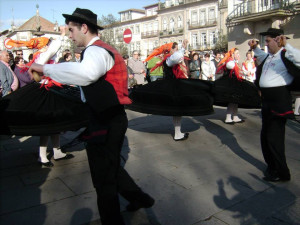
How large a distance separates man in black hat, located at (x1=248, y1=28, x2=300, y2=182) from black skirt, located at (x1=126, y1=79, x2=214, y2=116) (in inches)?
69.7

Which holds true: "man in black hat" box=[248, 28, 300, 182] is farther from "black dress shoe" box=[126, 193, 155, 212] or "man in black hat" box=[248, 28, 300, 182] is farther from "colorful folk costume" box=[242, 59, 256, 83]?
"colorful folk costume" box=[242, 59, 256, 83]

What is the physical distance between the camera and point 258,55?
4832mm

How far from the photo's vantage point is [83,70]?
245cm

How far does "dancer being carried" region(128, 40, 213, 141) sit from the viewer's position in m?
6.04

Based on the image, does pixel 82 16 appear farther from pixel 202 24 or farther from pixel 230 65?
pixel 202 24

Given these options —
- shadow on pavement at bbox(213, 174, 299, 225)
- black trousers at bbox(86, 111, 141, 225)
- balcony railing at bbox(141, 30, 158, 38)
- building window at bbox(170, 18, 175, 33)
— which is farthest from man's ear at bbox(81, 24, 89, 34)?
balcony railing at bbox(141, 30, 158, 38)

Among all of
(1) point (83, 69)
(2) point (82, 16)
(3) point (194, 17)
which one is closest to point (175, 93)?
(2) point (82, 16)

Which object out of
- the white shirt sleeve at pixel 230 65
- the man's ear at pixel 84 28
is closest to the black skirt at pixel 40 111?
the man's ear at pixel 84 28

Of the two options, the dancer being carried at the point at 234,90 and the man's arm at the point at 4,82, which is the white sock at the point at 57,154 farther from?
the dancer being carried at the point at 234,90

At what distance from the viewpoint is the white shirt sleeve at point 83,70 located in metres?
2.46

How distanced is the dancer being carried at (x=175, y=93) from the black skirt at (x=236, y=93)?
1.98 feet

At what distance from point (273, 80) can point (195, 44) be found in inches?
2079

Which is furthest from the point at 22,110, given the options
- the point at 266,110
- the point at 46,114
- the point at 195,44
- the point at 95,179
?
the point at 195,44

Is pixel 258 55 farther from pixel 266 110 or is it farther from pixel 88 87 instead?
pixel 88 87
